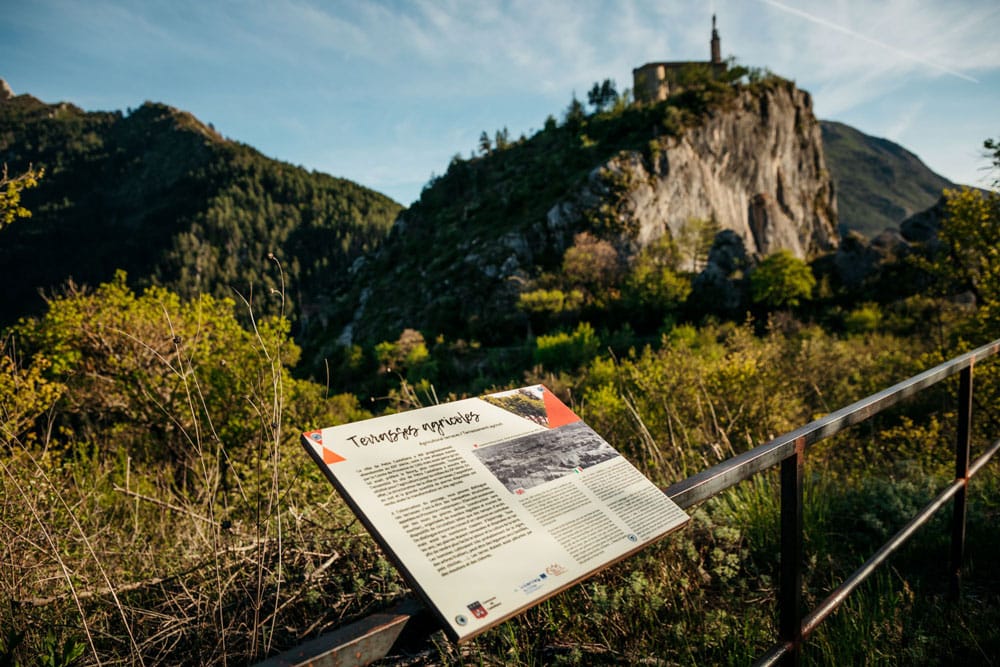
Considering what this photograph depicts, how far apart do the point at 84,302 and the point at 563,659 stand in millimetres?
8390

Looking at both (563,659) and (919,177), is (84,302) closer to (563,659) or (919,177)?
(563,659)

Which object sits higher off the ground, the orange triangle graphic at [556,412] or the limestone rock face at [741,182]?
the limestone rock face at [741,182]

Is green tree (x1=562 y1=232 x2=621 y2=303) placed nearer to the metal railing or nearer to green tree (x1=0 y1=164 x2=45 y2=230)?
green tree (x1=0 y1=164 x2=45 y2=230)

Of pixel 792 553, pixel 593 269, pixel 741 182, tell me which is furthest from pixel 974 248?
pixel 741 182

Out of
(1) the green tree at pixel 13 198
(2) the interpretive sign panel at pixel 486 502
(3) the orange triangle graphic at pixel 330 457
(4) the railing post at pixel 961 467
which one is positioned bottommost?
(4) the railing post at pixel 961 467

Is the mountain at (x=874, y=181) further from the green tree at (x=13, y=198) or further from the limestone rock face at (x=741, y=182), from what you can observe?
the green tree at (x=13, y=198)

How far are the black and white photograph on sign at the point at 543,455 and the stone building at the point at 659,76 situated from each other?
231 feet

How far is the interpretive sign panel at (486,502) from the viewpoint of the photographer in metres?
0.86

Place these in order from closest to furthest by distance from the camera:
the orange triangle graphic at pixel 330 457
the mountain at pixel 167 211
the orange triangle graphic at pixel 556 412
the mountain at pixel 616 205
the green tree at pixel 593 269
A: 1. the orange triangle graphic at pixel 330 457
2. the orange triangle graphic at pixel 556 412
3. the green tree at pixel 593 269
4. the mountain at pixel 616 205
5. the mountain at pixel 167 211

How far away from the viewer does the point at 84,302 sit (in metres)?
7.21

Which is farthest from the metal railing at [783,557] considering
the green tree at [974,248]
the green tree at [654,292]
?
the green tree at [654,292]

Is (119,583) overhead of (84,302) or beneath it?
beneath

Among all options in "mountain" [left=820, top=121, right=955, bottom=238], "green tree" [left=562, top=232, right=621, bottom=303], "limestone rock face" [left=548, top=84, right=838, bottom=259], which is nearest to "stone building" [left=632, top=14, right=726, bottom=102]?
"limestone rock face" [left=548, top=84, right=838, bottom=259]

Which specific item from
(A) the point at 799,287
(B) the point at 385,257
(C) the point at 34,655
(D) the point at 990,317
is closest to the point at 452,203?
(B) the point at 385,257
